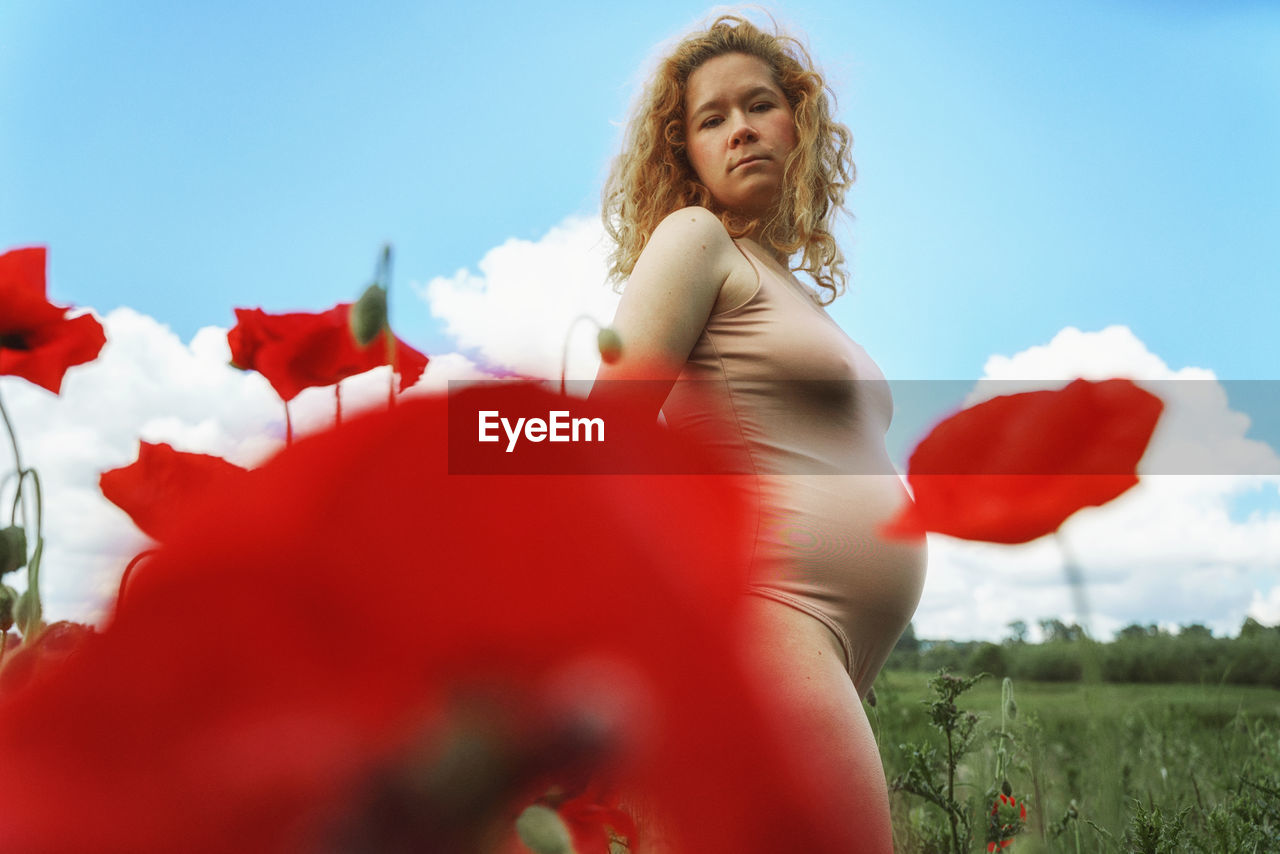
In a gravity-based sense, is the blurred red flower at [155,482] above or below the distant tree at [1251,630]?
above

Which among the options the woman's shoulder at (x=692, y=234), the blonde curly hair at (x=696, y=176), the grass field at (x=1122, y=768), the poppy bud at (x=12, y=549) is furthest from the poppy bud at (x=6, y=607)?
the blonde curly hair at (x=696, y=176)

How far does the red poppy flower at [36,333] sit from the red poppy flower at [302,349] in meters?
0.11

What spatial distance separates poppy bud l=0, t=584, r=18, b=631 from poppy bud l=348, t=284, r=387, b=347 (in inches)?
10.1

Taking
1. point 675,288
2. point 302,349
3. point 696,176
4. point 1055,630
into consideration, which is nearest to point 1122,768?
point 1055,630

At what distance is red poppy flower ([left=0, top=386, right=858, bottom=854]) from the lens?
0.47 feet

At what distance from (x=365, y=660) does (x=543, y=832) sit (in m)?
0.04

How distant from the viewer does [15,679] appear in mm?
242

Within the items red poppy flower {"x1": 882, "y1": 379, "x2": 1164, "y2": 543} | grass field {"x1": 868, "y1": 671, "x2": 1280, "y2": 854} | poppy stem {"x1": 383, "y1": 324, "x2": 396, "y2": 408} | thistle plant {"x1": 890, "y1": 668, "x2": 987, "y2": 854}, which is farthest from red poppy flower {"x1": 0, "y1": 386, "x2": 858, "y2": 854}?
thistle plant {"x1": 890, "y1": 668, "x2": 987, "y2": 854}

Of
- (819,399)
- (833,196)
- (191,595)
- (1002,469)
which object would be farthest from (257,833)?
(833,196)

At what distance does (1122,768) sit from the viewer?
3.10ft

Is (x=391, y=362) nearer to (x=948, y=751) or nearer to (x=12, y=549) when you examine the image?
(x=12, y=549)

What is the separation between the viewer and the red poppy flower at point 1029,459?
0.79ft

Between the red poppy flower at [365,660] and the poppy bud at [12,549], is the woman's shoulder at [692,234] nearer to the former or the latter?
the poppy bud at [12,549]

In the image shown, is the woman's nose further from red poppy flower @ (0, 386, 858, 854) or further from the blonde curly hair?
red poppy flower @ (0, 386, 858, 854)
